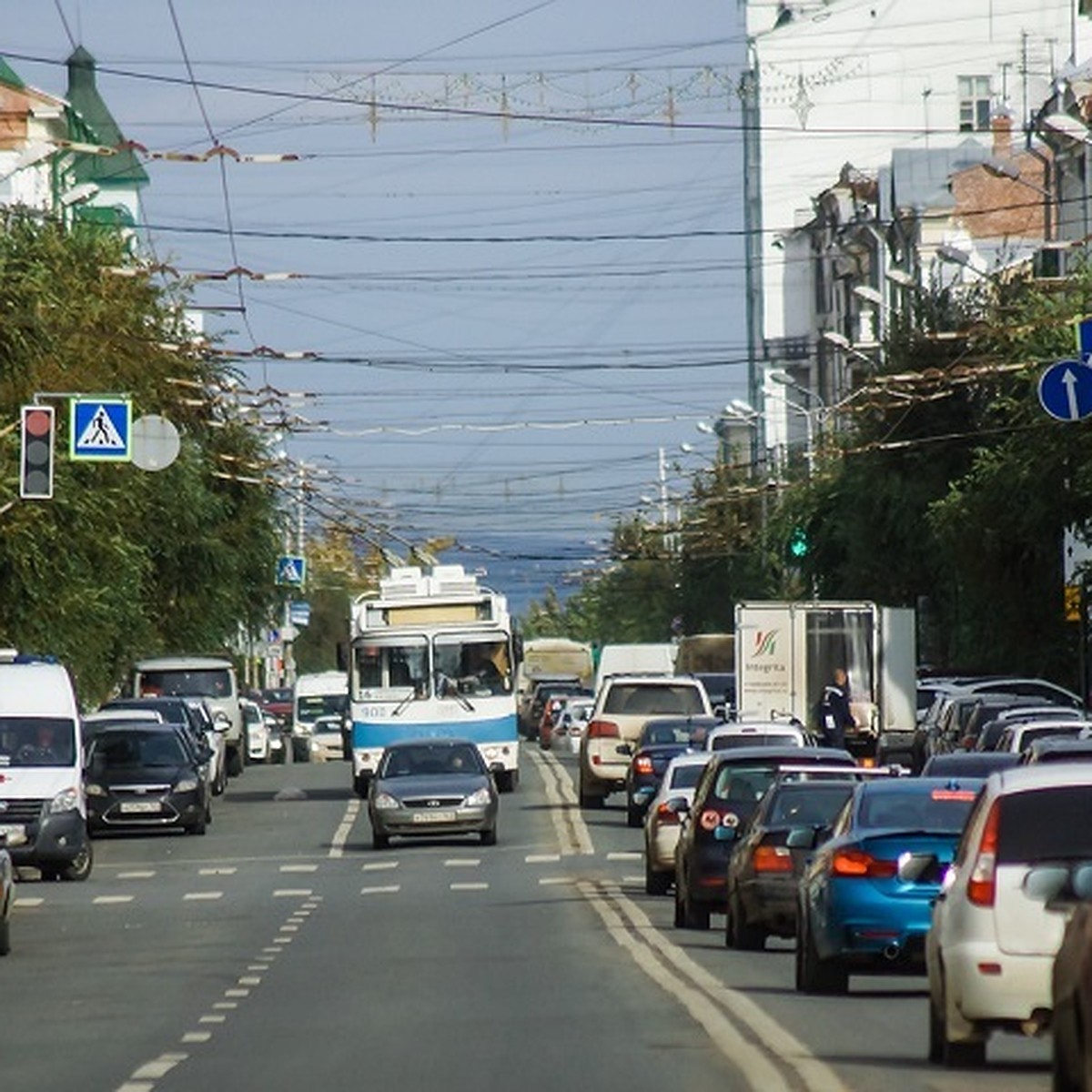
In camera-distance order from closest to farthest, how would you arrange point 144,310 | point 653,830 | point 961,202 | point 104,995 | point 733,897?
point 104,995 < point 733,897 < point 653,830 < point 144,310 < point 961,202

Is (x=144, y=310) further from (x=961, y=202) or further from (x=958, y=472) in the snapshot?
(x=961, y=202)

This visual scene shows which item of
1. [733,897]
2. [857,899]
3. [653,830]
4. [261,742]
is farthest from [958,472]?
[857,899]

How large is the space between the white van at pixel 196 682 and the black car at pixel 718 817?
143 feet

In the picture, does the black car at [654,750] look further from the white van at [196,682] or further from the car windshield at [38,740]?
the white van at [196,682]

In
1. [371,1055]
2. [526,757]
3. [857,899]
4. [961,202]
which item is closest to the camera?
[371,1055]

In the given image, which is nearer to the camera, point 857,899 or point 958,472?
point 857,899

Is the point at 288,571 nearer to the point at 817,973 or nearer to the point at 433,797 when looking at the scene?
the point at 433,797

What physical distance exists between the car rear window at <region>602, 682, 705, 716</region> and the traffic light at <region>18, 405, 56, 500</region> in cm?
1596

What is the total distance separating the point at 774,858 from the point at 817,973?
354 cm

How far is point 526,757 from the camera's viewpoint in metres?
82.6

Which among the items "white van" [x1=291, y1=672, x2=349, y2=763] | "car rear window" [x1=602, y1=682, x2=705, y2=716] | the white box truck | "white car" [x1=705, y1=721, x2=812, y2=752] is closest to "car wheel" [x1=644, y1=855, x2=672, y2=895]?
"white car" [x1=705, y1=721, x2=812, y2=752]

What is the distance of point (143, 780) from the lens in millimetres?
49375

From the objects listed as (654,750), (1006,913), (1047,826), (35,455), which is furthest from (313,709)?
(1006,913)

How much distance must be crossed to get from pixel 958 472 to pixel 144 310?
53.9ft
